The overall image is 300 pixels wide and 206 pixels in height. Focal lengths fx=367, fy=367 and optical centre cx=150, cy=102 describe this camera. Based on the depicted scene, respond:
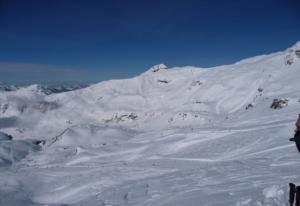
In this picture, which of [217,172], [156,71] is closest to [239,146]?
[217,172]

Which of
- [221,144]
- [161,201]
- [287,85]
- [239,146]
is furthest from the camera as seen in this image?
[287,85]

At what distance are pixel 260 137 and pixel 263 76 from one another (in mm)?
68106

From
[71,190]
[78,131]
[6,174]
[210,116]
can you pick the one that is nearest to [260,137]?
[71,190]

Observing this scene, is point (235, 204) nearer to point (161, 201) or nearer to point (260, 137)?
point (161, 201)

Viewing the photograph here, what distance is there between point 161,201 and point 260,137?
16.8m

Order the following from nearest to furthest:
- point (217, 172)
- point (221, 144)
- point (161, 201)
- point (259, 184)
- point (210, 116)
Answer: point (259, 184)
point (161, 201)
point (217, 172)
point (221, 144)
point (210, 116)

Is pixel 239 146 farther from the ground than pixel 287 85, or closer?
closer

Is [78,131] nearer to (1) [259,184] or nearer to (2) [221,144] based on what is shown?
(2) [221,144]

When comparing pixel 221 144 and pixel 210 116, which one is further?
pixel 210 116

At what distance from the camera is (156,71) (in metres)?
198

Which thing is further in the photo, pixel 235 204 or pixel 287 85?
pixel 287 85

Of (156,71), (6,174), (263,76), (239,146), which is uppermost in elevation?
(156,71)

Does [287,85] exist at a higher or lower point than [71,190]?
higher

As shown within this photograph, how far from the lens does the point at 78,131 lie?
104 m
